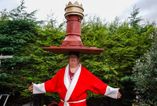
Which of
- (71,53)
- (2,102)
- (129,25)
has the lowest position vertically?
(2,102)

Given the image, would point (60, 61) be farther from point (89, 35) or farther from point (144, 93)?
point (144, 93)

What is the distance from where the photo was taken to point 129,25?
38.2ft

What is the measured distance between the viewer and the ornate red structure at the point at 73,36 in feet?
18.9

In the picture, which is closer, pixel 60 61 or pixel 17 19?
pixel 60 61

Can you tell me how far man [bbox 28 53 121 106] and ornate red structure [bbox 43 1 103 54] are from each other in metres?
0.14

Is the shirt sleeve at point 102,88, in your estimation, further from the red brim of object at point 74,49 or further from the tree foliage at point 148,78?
the tree foliage at point 148,78

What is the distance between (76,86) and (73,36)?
83 centimetres

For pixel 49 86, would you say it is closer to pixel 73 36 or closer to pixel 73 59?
pixel 73 59

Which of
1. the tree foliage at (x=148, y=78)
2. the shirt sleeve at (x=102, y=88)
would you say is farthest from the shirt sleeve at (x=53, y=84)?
the tree foliage at (x=148, y=78)

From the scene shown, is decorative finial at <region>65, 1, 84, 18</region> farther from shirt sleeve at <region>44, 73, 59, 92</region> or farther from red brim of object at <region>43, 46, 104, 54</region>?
shirt sleeve at <region>44, 73, 59, 92</region>

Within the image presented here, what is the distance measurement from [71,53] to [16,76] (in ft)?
17.6

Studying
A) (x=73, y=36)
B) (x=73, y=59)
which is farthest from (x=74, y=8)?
(x=73, y=59)

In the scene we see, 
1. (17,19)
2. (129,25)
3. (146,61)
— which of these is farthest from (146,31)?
(17,19)

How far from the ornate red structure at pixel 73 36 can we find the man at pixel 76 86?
0.14m
